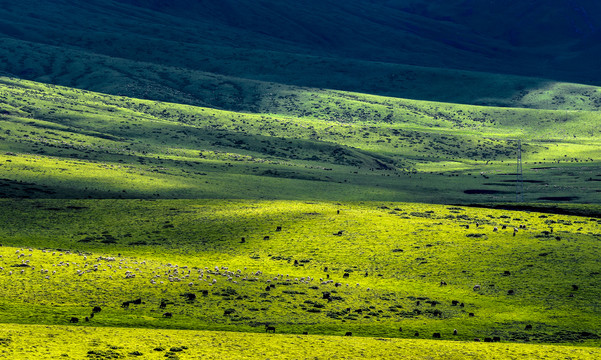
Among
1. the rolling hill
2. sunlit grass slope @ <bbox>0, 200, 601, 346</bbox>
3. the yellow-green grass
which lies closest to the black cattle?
sunlit grass slope @ <bbox>0, 200, 601, 346</bbox>

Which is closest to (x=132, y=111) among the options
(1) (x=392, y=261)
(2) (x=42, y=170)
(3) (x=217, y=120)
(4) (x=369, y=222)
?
(3) (x=217, y=120)

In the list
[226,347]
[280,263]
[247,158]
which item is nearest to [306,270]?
[280,263]

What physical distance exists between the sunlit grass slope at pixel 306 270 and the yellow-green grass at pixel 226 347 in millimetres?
2223

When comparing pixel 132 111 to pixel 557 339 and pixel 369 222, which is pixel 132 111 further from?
pixel 557 339

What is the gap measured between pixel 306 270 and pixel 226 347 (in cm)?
1936

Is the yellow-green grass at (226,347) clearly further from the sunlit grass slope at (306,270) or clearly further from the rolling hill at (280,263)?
the sunlit grass slope at (306,270)

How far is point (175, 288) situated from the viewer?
44094mm

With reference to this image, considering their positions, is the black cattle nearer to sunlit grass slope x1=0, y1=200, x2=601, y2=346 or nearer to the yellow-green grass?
sunlit grass slope x1=0, y1=200, x2=601, y2=346

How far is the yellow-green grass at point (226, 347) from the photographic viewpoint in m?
31.4

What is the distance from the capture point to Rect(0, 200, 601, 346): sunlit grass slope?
3928cm

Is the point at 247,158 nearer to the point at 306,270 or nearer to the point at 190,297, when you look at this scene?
the point at 306,270

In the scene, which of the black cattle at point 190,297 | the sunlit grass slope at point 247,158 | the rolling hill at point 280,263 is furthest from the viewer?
the sunlit grass slope at point 247,158

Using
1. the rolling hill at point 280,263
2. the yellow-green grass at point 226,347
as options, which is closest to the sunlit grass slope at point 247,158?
the rolling hill at point 280,263

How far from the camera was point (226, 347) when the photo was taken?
33.2 m
